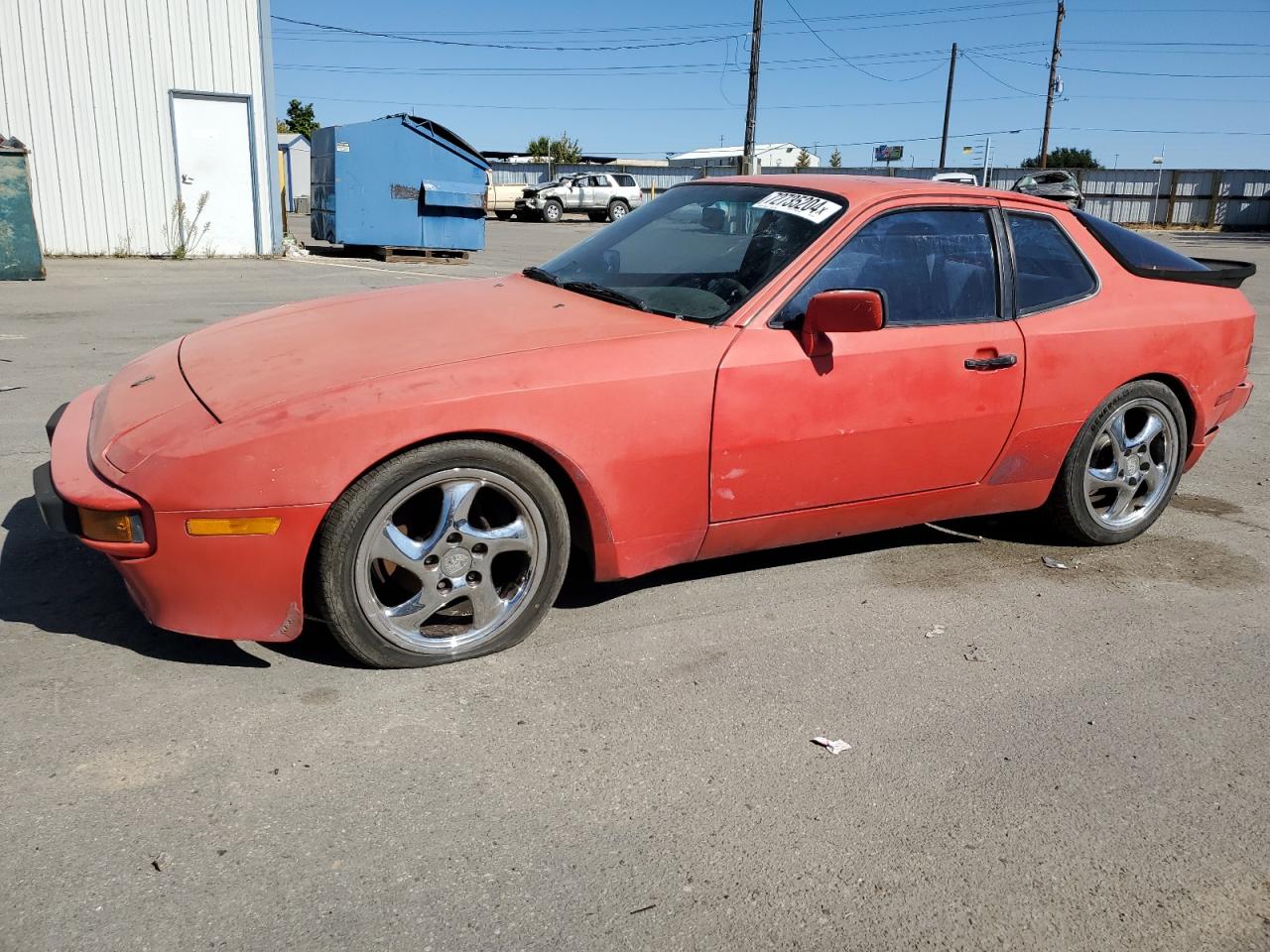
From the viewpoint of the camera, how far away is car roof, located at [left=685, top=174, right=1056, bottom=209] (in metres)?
3.85

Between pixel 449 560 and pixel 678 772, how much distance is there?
0.93m

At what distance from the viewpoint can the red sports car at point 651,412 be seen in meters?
2.88

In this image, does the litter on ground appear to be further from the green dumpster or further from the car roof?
the green dumpster

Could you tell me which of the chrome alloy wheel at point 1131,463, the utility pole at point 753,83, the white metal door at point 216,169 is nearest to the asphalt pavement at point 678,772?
the chrome alloy wheel at point 1131,463

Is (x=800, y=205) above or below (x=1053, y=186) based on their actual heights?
below

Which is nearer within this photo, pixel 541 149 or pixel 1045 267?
pixel 1045 267

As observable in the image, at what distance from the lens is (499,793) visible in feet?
8.45

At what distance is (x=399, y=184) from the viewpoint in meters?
17.8

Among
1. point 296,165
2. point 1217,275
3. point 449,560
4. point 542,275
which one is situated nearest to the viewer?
point 449,560

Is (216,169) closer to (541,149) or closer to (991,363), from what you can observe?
(991,363)

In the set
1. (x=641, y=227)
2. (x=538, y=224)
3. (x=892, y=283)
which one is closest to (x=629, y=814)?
(x=892, y=283)

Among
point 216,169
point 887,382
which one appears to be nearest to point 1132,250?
point 887,382

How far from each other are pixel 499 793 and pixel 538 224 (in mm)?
34559

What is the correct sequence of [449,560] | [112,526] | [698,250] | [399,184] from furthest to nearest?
[399,184]
[698,250]
[449,560]
[112,526]
